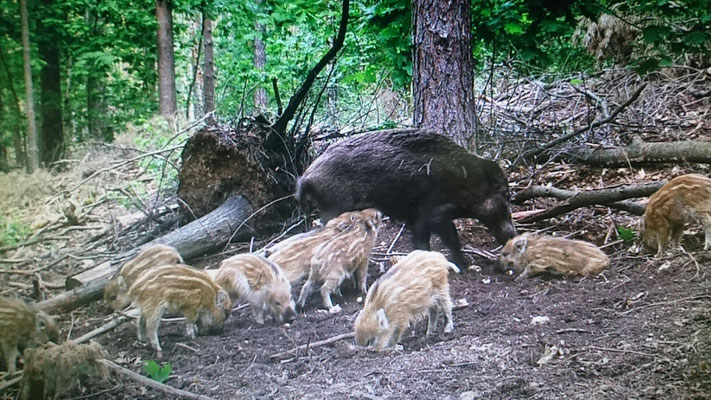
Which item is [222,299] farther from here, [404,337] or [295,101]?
[295,101]

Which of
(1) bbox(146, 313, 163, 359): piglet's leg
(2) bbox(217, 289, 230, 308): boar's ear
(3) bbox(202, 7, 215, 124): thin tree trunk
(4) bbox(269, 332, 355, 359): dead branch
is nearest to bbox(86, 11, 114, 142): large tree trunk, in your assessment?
(3) bbox(202, 7, 215, 124): thin tree trunk

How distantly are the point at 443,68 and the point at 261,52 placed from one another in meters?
1.13

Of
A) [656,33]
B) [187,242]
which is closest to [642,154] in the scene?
[656,33]

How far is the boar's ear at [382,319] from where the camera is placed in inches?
85.0

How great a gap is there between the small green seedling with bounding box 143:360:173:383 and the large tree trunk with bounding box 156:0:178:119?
55 centimetres

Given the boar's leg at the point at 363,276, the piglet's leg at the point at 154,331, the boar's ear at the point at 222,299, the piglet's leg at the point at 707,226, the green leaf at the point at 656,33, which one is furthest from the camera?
the boar's leg at the point at 363,276

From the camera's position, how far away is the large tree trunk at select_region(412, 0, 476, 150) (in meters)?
3.27

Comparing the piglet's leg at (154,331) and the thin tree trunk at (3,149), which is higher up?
the thin tree trunk at (3,149)

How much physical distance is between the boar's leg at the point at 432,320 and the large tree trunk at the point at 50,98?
166cm

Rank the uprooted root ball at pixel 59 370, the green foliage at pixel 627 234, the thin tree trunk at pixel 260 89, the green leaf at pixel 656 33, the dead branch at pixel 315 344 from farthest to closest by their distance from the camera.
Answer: the green foliage at pixel 627 234, the thin tree trunk at pixel 260 89, the green leaf at pixel 656 33, the dead branch at pixel 315 344, the uprooted root ball at pixel 59 370

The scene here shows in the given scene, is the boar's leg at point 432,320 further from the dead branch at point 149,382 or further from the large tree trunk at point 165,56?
the large tree trunk at point 165,56

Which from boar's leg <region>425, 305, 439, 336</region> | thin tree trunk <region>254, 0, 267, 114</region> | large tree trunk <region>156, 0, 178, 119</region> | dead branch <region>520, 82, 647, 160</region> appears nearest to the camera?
large tree trunk <region>156, 0, 178, 119</region>

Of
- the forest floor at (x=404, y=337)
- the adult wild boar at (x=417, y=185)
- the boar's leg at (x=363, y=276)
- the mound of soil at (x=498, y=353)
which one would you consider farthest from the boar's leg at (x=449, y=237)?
the mound of soil at (x=498, y=353)

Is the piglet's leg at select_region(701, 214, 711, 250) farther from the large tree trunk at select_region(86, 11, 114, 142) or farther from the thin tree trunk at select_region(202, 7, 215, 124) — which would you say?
the large tree trunk at select_region(86, 11, 114, 142)
